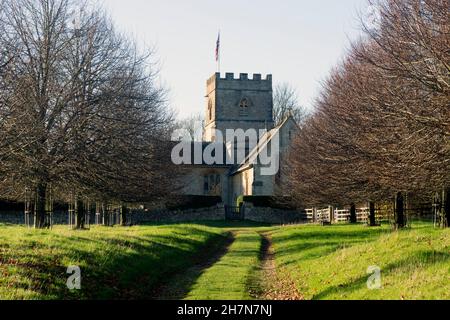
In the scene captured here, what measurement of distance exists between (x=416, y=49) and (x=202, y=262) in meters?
9.43

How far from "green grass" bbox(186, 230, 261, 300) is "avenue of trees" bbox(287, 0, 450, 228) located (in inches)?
225

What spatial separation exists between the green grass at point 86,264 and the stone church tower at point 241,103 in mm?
53547

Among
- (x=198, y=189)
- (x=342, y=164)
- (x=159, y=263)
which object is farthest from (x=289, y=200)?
(x=159, y=263)

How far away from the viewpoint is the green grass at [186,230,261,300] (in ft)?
41.5

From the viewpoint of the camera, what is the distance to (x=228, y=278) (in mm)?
15164

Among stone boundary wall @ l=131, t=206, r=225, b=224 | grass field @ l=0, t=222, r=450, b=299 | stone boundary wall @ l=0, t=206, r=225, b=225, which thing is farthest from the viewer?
stone boundary wall @ l=131, t=206, r=225, b=224

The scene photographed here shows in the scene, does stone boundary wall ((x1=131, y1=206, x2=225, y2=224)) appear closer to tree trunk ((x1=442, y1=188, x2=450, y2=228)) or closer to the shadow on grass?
the shadow on grass

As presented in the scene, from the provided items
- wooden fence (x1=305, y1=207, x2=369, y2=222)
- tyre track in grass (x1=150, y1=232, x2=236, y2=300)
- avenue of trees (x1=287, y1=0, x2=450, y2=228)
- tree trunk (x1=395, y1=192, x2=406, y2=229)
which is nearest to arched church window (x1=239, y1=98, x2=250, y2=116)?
wooden fence (x1=305, y1=207, x2=369, y2=222)

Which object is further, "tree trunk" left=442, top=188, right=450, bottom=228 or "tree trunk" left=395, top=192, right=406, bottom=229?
"tree trunk" left=395, top=192, right=406, bottom=229

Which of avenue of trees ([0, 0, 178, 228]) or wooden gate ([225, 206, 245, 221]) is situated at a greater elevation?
avenue of trees ([0, 0, 178, 228])

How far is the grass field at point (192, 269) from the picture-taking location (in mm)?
11117

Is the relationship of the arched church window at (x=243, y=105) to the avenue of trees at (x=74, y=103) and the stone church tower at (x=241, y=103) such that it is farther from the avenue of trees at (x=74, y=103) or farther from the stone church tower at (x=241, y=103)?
the avenue of trees at (x=74, y=103)
